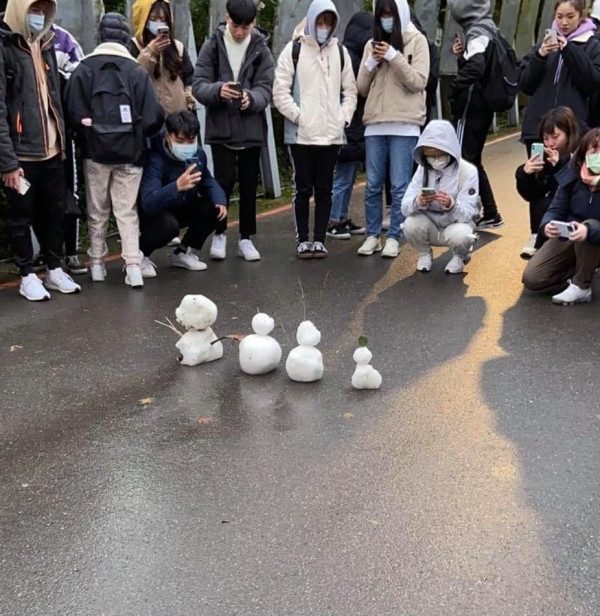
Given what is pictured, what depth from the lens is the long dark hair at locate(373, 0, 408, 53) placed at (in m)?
6.32

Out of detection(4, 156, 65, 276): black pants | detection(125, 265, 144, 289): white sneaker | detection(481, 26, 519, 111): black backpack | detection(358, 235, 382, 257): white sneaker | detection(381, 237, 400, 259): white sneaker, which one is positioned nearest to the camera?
detection(4, 156, 65, 276): black pants

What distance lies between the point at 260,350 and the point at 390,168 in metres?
3.08

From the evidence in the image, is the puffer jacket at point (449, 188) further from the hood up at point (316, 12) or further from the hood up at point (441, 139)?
the hood up at point (316, 12)

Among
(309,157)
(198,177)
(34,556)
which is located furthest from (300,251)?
(34,556)

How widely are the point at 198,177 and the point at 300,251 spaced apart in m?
1.27

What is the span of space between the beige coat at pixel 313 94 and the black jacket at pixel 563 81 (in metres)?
1.51

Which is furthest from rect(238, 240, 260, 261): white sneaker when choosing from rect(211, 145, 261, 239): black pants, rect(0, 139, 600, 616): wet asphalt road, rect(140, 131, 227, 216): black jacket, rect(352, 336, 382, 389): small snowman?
rect(352, 336, 382, 389): small snowman

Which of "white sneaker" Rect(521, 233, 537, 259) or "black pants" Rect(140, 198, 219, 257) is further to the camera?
"white sneaker" Rect(521, 233, 537, 259)

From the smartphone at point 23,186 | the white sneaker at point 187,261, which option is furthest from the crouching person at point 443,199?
the smartphone at point 23,186

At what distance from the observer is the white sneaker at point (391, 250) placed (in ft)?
22.0

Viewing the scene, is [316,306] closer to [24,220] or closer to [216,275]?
[216,275]

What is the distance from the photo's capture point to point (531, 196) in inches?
247

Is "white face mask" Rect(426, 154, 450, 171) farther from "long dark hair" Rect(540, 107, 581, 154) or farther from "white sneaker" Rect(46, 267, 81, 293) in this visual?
"white sneaker" Rect(46, 267, 81, 293)

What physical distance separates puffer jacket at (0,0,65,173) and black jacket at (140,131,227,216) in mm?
746
